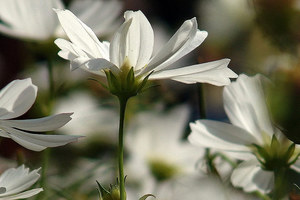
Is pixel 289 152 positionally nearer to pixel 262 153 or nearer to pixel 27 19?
pixel 262 153

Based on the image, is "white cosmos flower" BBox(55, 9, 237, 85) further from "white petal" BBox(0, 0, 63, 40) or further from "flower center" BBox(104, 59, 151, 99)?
"white petal" BBox(0, 0, 63, 40)

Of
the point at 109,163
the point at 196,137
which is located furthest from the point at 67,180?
the point at 196,137

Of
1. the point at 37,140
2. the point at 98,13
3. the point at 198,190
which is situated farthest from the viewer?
the point at 98,13

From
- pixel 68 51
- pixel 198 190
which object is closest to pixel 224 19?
pixel 198 190

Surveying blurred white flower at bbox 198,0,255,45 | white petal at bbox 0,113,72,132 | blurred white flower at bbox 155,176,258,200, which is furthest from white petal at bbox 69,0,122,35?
blurred white flower at bbox 198,0,255,45

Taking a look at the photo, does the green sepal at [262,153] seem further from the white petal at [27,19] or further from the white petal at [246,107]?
the white petal at [27,19]
